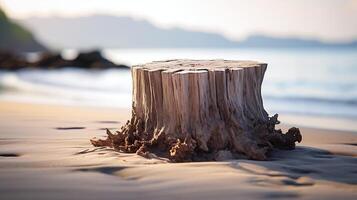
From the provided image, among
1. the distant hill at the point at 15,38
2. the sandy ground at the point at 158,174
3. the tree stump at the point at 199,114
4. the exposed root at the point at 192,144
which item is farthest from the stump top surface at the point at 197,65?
the distant hill at the point at 15,38

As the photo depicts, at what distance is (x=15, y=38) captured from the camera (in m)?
82.3

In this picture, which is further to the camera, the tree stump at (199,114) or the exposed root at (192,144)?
the tree stump at (199,114)

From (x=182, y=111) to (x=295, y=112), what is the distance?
550cm

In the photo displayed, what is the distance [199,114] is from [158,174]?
809 mm

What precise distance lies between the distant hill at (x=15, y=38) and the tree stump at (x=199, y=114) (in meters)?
75.6

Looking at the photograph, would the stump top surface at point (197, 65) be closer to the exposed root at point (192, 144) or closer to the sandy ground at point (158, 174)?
the exposed root at point (192, 144)

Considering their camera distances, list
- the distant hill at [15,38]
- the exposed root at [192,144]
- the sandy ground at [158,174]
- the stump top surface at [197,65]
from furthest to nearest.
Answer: the distant hill at [15,38] < the stump top surface at [197,65] < the exposed root at [192,144] < the sandy ground at [158,174]

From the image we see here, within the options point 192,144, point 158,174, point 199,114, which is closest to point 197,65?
point 199,114

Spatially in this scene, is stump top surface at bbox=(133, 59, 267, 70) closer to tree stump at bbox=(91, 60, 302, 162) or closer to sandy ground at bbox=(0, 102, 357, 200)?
tree stump at bbox=(91, 60, 302, 162)

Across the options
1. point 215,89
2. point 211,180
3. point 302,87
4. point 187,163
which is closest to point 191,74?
point 215,89

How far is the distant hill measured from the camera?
78625 millimetres

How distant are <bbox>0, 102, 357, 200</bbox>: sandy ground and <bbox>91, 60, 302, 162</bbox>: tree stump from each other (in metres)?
0.20

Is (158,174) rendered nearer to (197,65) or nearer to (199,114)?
(199,114)

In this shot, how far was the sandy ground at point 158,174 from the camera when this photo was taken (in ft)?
10.0
